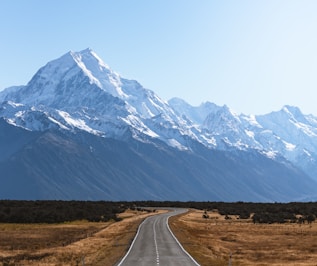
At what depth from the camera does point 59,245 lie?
67938 millimetres

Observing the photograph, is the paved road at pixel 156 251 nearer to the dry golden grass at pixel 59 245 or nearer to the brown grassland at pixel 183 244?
the brown grassland at pixel 183 244

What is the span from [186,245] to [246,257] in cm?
972

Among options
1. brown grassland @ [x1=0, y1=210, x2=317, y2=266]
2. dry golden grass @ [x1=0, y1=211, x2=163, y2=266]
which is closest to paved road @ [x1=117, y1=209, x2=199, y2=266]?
brown grassland @ [x1=0, y1=210, x2=317, y2=266]

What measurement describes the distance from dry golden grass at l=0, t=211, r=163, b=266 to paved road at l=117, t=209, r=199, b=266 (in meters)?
1.32

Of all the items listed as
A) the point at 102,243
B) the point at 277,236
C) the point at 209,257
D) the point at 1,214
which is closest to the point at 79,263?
the point at 209,257

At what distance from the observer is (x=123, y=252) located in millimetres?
59375

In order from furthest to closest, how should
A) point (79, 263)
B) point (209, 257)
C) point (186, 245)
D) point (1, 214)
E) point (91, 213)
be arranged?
1. point (91, 213)
2. point (1, 214)
3. point (186, 245)
4. point (209, 257)
5. point (79, 263)

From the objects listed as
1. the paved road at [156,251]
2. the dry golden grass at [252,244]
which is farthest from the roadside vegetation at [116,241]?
the paved road at [156,251]

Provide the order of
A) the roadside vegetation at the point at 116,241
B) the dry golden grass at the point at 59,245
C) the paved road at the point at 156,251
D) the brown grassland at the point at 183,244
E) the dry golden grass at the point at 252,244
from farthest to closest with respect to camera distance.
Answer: the dry golden grass at the point at 252,244 → the roadside vegetation at the point at 116,241 → the brown grassland at the point at 183,244 → the dry golden grass at the point at 59,245 → the paved road at the point at 156,251

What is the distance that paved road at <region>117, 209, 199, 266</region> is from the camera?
5072cm

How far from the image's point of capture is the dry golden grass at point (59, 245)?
54250 millimetres

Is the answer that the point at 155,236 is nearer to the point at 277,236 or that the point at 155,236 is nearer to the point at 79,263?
the point at 277,236

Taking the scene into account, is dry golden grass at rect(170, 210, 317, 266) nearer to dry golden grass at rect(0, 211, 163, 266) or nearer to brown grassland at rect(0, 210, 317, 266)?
brown grassland at rect(0, 210, 317, 266)

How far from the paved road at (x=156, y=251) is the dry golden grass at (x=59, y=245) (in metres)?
1.32
